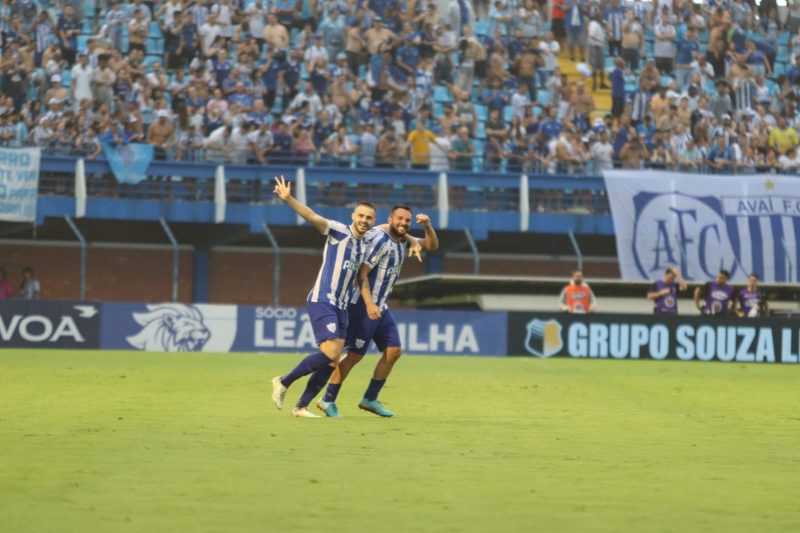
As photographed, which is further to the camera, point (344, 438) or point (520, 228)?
point (520, 228)

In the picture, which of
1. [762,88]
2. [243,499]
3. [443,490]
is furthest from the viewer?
[762,88]

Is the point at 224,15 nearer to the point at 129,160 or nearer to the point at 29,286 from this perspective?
the point at 129,160

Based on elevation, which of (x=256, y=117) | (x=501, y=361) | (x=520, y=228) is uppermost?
(x=256, y=117)

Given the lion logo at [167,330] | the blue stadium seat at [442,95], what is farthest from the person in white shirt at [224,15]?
the lion logo at [167,330]

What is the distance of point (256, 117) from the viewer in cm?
3025

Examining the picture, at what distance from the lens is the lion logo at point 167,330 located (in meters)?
28.3

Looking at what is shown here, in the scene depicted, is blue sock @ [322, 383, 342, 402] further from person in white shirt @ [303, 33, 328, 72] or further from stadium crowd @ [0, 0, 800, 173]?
person in white shirt @ [303, 33, 328, 72]

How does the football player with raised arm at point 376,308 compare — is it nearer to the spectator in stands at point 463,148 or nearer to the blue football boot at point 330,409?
the blue football boot at point 330,409

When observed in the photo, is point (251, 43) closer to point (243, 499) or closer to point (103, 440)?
point (103, 440)

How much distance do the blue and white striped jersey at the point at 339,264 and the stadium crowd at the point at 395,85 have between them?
56.2 ft

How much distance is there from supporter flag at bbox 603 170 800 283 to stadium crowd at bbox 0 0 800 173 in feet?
2.55

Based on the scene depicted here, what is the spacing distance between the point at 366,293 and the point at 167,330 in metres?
15.9

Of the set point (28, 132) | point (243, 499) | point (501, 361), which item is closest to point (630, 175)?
point (501, 361)

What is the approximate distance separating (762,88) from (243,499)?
29954 millimetres
